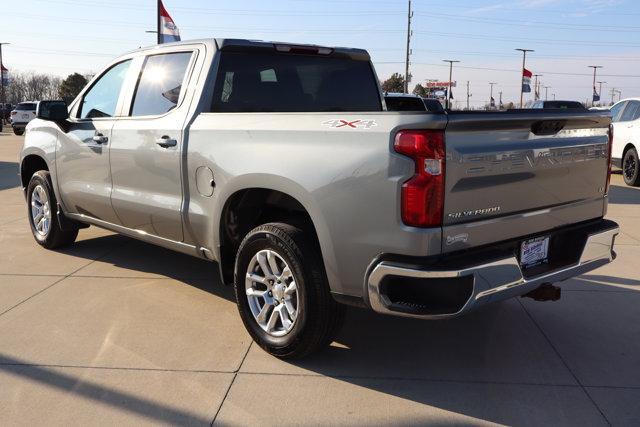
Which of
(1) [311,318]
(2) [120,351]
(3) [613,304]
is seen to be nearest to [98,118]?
(2) [120,351]

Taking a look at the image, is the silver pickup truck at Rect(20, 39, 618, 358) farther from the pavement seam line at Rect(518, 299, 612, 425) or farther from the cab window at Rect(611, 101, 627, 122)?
the cab window at Rect(611, 101, 627, 122)

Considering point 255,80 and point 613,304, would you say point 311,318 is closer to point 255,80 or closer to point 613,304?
point 255,80

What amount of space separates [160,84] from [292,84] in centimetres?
103

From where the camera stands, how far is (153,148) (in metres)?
4.45

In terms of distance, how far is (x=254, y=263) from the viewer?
383 centimetres

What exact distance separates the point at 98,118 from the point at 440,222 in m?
3.48

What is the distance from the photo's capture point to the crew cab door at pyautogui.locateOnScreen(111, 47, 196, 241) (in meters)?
4.32

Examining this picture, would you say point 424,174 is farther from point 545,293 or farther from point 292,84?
point 292,84

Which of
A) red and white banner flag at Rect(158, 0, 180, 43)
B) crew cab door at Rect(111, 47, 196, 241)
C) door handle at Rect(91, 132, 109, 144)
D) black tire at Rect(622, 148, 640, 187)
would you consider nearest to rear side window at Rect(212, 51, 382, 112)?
crew cab door at Rect(111, 47, 196, 241)

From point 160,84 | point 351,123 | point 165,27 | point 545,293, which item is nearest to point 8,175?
point 165,27

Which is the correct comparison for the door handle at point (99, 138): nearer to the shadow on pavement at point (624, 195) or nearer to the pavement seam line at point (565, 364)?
the pavement seam line at point (565, 364)

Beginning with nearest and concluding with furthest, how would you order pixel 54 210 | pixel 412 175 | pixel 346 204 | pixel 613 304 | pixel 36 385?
pixel 412 175 < pixel 346 204 < pixel 36 385 < pixel 613 304 < pixel 54 210

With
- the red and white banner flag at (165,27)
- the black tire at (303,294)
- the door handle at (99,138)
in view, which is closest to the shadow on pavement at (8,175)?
the red and white banner flag at (165,27)

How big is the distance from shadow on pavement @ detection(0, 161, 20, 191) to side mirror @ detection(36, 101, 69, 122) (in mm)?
6603
